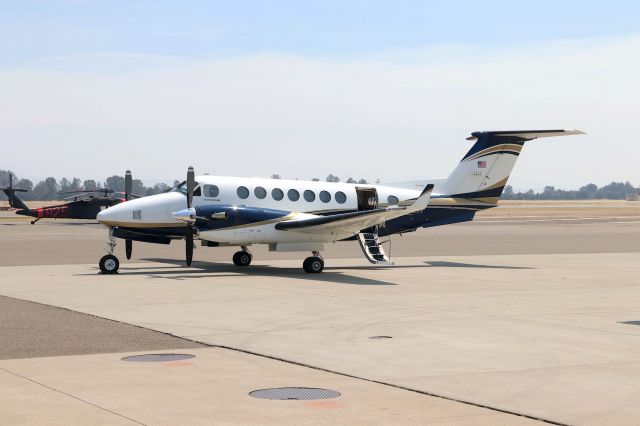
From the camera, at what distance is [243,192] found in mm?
30719

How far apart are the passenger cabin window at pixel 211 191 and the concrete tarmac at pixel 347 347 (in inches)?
102

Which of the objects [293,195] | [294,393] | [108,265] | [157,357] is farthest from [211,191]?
[294,393]

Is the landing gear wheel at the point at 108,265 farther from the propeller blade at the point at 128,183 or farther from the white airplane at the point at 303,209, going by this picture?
the propeller blade at the point at 128,183

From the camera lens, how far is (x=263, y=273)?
29.6m

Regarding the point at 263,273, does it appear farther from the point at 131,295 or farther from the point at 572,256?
the point at 572,256

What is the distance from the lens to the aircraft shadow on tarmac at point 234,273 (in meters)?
27.3

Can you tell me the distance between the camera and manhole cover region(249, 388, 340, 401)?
10.4m

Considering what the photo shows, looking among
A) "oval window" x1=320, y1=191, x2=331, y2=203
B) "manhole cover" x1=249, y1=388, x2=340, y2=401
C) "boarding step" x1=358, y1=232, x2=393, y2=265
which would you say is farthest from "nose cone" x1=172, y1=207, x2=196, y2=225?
"manhole cover" x1=249, y1=388, x2=340, y2=401

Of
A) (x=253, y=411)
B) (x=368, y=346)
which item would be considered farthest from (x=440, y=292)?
(x=253, y=411)

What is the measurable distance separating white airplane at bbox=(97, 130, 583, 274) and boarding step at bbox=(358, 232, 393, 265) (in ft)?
0.11

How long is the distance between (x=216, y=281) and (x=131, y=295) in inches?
182

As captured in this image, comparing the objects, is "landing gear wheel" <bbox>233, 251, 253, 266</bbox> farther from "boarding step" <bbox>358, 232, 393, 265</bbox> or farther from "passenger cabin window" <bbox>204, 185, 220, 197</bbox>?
"boarding step" <bbox>358, 232, 393, 265</bbox>

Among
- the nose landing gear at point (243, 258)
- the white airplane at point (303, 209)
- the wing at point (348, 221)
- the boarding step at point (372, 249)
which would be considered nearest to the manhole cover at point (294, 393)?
the white airplane at point (303, 209)

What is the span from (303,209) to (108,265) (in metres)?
7.11
